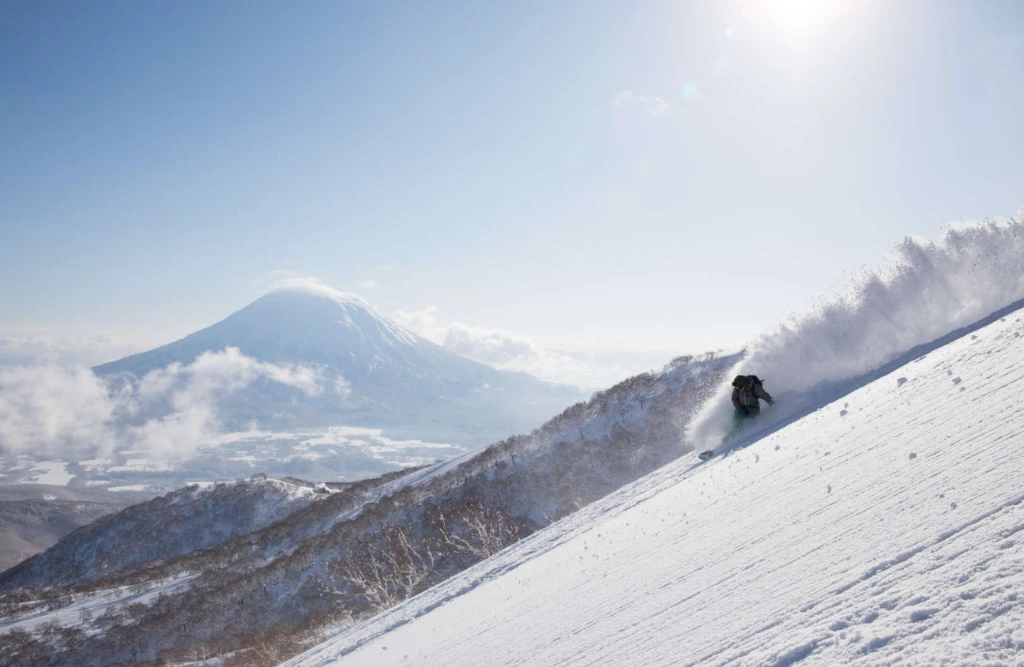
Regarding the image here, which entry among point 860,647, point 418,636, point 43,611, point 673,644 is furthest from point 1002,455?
point 43,611

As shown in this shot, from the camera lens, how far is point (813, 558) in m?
3.59

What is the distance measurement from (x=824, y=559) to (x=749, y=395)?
10162 millimetres

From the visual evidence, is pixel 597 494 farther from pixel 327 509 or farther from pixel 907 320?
pixel 327 509

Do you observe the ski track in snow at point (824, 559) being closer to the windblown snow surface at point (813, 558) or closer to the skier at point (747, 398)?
the windblown snow surface at point (813, 558)

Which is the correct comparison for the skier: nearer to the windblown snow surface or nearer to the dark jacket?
the dark jacket

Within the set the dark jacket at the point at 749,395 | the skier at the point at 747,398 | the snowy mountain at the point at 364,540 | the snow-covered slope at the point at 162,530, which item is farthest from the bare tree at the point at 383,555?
the snow-covered slope at the point at 162,530

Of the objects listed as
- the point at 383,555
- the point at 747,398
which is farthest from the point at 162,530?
the point at 747,398

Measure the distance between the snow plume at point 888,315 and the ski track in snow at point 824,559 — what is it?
413cm

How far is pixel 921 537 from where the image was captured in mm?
3004

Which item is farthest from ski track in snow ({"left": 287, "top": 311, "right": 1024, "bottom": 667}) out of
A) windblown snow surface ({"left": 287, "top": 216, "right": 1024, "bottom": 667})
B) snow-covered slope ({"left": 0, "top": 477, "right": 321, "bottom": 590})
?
snow-covered slope ({"left": 0, "top": 477, "right": 321, "bottom": 590})

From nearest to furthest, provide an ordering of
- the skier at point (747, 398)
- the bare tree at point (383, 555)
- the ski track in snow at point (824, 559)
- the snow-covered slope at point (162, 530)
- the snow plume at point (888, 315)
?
the ski track in snow at point (824, 559), the snow plume at point (888, 315), the skier at point (747, 398), the bare tree at point (383, 555), the snow-covered slope at point (162, 530)

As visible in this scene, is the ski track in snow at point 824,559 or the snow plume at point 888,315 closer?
the ski track in snow at point 824,559

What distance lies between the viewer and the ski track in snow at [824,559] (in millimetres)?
2406

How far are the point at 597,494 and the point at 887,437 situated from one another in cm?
4400
